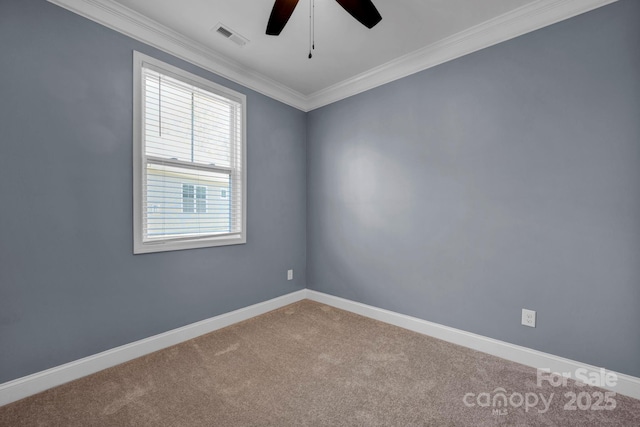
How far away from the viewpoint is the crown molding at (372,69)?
6.23ft

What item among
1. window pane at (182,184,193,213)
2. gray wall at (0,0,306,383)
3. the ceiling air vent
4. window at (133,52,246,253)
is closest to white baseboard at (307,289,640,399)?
window at (133,52,246,253)

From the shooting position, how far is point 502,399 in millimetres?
1677

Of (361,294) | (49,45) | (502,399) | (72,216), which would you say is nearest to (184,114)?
(49,45)

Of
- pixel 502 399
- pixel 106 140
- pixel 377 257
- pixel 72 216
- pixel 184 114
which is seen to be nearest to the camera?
pixel 502 399

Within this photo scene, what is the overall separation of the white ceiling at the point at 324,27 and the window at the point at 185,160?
0.37 m

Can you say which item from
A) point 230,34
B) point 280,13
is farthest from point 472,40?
point 230,34

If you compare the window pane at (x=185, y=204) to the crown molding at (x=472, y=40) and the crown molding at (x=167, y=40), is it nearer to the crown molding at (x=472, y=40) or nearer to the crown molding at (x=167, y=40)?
the crown molding at (x=167, y=40)

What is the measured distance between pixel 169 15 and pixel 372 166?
7.23 ft

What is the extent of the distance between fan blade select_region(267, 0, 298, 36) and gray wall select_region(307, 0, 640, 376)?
149cm

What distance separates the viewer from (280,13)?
163 centimetres

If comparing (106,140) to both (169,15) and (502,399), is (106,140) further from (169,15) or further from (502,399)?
(502,399)

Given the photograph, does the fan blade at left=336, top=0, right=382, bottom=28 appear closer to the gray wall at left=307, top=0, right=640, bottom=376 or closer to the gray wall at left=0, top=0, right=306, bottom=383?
the gray wall at left=307, top=0, right=640, bottom=376

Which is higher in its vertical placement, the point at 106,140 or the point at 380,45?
the point at 380,45

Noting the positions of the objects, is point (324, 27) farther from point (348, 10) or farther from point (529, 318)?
point (529, 318)
